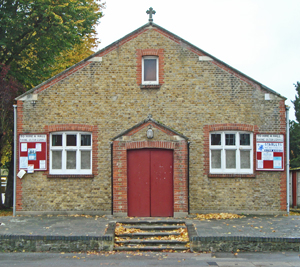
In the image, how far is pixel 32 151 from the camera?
15.8m

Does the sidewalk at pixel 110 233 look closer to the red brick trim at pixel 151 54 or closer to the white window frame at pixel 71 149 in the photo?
the white window frame at pixel 71 149

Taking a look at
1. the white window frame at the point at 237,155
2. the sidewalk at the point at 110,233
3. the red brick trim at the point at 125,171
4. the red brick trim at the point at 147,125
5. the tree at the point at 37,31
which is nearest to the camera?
the sidewalk at the point at 110,233

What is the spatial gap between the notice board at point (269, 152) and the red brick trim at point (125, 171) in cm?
303

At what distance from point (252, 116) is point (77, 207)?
25.2ft

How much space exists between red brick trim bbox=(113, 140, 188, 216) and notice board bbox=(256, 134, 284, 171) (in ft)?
9.95

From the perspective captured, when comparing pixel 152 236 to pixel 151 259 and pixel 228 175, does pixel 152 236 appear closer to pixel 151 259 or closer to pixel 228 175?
pixel 151 259

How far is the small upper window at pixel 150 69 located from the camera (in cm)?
1595

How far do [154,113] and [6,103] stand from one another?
24.4ft

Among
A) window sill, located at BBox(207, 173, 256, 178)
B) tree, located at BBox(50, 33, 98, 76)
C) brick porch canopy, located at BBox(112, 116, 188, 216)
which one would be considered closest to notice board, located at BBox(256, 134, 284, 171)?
window sill, located at BBox(207, 173, 256, 178)

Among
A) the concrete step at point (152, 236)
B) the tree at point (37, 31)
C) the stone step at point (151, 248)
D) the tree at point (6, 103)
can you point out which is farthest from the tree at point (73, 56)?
the stone step at point (151, 248)

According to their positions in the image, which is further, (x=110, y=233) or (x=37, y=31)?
(x=37, y=31)

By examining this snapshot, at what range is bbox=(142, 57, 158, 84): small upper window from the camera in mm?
15945

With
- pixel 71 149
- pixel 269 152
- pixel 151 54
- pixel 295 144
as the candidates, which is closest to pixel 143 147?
pixel 71 149

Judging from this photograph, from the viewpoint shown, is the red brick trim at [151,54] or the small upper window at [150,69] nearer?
the red brick trim at [151,54]
